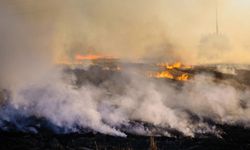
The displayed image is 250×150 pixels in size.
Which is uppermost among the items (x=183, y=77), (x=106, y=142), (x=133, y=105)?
(x=183, y=77)

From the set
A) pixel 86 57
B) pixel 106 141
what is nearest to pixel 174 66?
pixel 86 57

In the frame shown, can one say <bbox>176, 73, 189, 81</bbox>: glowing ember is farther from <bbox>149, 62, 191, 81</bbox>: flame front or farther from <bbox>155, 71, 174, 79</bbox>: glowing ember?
<bbox>155, 71, 174, 79</bbox>: glowing ember

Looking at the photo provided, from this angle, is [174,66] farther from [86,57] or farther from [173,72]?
[86,57]

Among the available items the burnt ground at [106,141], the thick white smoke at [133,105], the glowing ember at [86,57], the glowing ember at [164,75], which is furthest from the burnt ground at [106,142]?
the glowing ember at [86,57]

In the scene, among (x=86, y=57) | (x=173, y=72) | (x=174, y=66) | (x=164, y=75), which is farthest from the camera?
(x=86, y=57)

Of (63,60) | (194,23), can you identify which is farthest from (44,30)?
(194,23)

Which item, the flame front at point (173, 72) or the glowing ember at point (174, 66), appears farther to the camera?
the glowing ember at point (174, 66)

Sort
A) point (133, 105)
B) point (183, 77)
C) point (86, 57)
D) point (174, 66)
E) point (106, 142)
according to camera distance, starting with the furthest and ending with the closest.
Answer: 1. point (86, 57)
2. point (174, 66)
3. point (183, 77)
4. point (133, 105)
5. point (106, 142)

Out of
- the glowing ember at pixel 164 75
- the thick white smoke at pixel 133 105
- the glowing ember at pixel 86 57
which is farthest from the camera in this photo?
A: the glowing ember at pixel 86 57

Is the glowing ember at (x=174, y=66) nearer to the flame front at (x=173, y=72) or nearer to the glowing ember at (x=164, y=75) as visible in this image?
the flame front at (x=173, y=72)

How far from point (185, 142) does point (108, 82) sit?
7.99 meters

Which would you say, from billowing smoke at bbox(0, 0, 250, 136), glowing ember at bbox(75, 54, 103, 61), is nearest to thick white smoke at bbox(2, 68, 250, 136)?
billowing smoke at bbox(0, 0, 250, 136)

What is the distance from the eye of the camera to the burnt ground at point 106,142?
17891 millimetres

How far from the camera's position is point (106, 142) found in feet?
59.7
